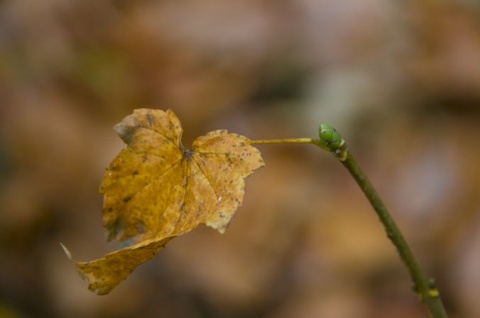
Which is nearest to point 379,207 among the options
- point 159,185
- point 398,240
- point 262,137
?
point 398,240

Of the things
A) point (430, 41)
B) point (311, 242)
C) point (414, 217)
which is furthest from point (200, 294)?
point (430, 41)

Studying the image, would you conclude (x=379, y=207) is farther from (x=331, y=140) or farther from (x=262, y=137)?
(x=262, y=137)

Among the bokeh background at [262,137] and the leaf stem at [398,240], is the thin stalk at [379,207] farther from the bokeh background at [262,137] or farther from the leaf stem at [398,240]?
the bokeh background at [262,137]

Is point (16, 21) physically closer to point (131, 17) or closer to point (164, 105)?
point (131, 17)

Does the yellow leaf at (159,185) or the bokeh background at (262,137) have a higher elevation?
the yellow leaf at (159,185)

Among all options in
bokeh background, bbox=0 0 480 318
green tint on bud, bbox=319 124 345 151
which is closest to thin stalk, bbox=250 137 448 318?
green tint on bud, bbox=319 124 345 151

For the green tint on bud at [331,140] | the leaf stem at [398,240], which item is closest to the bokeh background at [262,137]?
the leaf stem at [398,240]

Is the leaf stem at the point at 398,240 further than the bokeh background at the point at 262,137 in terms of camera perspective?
No

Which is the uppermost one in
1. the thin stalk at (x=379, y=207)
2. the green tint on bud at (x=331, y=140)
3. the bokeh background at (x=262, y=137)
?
the green tint on bud at (x=331, y=140)
